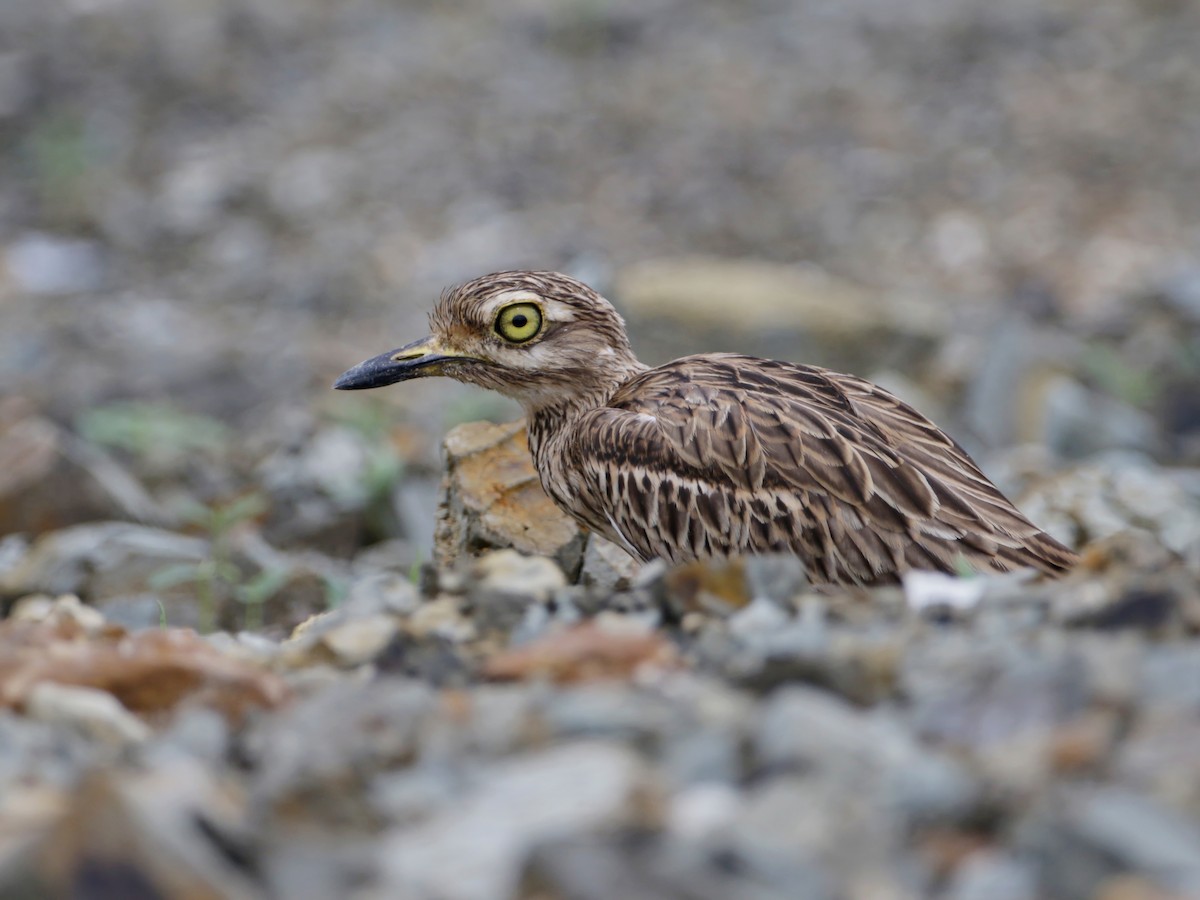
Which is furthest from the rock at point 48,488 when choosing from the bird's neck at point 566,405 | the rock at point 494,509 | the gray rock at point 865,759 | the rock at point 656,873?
the rock at point 656,873

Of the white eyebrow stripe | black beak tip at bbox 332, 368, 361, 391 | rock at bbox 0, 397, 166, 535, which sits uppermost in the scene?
rock at bbox 0, 397, 166, 535

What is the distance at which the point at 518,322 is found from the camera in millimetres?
4207

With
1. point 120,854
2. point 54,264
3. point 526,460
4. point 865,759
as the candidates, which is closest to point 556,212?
point 54,264

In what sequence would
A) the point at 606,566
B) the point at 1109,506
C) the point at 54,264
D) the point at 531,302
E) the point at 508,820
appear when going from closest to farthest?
the point at 508,820, the point at 606,566, the point at 531,302, the point at 1109,506, the point at 54,264

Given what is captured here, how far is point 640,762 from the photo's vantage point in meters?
2.13

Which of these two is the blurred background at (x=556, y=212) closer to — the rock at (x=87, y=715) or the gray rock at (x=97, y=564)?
the gray rock at (x=97, y=564)

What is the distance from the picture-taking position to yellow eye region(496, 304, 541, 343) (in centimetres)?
419

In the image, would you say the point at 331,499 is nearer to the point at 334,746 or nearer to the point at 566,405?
the point at 566,405

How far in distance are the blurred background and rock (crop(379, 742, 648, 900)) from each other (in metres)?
3.31

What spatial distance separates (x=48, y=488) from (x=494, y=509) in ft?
6.29

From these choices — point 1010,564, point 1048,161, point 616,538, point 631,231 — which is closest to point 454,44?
point 631,231

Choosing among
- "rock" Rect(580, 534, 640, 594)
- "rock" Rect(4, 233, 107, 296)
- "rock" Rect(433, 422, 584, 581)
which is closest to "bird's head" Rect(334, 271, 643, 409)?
"rock" Rect(433, 422, 584, 581)

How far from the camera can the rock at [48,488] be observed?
5.15m

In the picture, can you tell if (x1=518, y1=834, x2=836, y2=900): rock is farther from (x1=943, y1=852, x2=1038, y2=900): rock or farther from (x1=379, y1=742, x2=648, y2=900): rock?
(x1=943, y1=852, x2=1038, y2=900): rock
